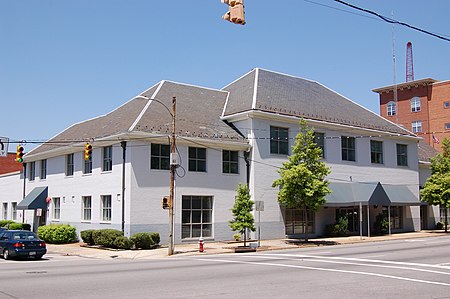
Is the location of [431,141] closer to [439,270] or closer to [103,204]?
[103,204]

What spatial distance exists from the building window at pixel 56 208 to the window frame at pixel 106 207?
6.90 metres

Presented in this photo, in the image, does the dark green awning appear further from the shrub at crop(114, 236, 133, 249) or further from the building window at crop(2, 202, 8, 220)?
the shrub at crop(114, 236, 133, 249)

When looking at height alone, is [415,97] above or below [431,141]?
above

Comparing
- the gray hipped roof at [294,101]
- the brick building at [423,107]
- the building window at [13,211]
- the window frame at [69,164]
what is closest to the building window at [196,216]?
the gray hipped roof at [294,101]

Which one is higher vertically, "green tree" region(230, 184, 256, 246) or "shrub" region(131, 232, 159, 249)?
"green tree" region(230, 184, 256, 246)

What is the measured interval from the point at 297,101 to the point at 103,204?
53.6 feet

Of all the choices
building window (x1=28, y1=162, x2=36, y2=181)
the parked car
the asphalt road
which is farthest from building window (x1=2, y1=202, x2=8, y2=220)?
the asphalt road

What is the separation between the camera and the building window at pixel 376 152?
43.1 m

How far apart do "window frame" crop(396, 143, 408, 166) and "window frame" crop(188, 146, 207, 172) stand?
1997 cm

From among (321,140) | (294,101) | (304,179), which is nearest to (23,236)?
(304,179)

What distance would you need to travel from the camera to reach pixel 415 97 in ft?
229

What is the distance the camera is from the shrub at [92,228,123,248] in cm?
3000

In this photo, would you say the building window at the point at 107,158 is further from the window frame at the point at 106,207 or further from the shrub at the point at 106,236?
the shrub at the point at 106,236

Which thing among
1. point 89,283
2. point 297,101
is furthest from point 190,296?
point 297,101
